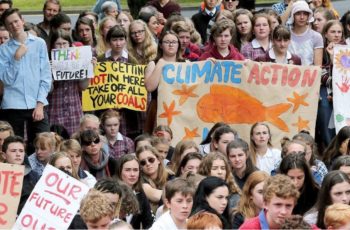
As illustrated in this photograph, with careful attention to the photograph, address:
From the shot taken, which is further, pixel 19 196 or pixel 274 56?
pixel 274 56

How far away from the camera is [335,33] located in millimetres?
18953

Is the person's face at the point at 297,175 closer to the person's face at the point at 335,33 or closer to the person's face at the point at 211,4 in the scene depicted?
the person's face at the point at 335,33

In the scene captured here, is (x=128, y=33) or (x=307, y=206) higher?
(x=128, y=33)

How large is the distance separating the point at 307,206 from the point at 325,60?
18.5 feet

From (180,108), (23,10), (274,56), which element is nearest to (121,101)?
(180,108)

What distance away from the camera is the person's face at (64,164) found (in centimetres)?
1430

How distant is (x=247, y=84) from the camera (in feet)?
60.1

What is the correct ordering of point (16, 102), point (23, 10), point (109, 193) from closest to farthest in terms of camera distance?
1. point (109, 193)
2. point (16, 102)
3. point (23, 10)

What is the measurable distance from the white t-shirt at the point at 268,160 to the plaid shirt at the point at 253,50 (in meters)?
2.70

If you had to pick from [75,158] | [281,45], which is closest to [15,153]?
[75,158]

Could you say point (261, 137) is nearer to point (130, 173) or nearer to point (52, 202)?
point (130, 173)

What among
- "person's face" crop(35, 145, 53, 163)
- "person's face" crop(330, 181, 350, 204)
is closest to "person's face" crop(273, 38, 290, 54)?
"person's face" crop(35, 145, 53, 163)

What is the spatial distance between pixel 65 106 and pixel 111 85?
0.77 meters

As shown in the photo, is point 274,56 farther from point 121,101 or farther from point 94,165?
point 94,165
